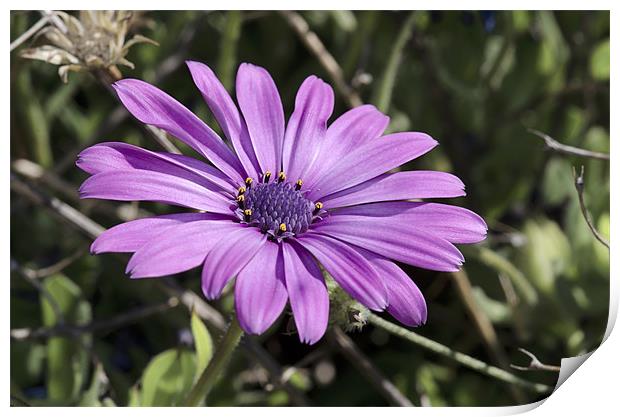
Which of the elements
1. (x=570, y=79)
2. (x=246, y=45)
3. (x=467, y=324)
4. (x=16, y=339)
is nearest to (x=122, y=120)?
(x=246, y=45)

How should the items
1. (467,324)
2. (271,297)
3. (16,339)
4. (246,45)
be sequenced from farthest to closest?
(246,45) → (467,324) → (16,339) → (271,297)

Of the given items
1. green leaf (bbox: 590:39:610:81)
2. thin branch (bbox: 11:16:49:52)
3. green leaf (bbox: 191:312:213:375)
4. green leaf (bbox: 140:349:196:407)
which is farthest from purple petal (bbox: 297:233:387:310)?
green leaf (bbox: 590:39:610:81)

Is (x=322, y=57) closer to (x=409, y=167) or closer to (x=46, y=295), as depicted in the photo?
(x=409, y=167)

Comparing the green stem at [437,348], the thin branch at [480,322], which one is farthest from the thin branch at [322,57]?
the green stem at [437,348]

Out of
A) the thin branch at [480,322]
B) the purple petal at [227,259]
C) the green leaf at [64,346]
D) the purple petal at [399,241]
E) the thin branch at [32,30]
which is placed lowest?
the thin branch at [480,322]

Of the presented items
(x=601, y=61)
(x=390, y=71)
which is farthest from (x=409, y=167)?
(x=601, y=61)

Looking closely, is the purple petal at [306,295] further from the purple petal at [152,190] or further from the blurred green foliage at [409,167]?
the blurred green foliage at [409,167]
